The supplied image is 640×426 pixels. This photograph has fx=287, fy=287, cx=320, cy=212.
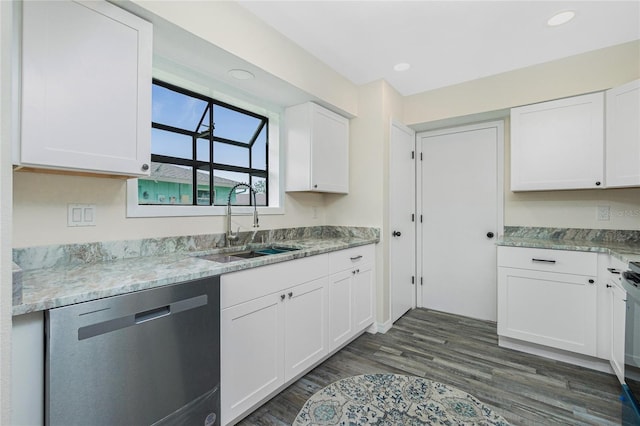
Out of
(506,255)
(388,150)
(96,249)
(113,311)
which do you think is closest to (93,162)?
(96,249)

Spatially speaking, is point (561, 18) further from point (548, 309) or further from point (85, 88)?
point (85, 88)

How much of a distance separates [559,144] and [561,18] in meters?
0.99

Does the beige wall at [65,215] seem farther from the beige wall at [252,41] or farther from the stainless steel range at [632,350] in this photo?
the stainless steel range at [632,350]

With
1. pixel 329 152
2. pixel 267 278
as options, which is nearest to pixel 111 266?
pixel 267 278

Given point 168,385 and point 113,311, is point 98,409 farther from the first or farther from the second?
point 113,311

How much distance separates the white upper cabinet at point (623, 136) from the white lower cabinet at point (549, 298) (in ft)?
2.13

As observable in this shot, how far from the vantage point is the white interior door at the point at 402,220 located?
300 cm

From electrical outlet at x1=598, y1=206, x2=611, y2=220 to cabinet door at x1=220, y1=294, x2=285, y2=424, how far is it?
285cm

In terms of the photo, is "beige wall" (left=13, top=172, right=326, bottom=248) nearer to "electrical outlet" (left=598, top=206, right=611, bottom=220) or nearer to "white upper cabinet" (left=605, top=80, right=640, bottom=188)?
"white upper cabinet" (left=605, top=80, right=640, bottom=188)

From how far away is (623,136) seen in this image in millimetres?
2174

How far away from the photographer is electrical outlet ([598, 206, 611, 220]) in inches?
98.0

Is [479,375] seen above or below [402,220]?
below

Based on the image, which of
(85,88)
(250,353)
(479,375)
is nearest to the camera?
(85,88)

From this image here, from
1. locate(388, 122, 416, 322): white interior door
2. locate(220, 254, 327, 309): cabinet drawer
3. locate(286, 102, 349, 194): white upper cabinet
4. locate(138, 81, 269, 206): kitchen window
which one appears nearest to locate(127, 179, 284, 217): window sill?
locate(138, 81, 269, 206): kitchen window
